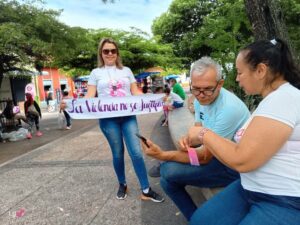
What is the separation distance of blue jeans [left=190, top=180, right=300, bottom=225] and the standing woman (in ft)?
6.02

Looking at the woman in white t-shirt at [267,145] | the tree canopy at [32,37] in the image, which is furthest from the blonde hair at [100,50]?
the tree canopy at [32,37]

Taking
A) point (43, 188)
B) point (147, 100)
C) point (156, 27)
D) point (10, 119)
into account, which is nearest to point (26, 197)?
point (43, 188)

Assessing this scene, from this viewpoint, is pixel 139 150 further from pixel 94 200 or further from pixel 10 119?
pixel 10 119

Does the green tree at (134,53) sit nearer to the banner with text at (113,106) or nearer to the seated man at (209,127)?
the banner with text at (113,106)

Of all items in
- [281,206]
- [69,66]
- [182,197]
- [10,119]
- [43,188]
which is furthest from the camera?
[69,66]

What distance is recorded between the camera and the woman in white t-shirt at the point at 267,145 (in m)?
1.72

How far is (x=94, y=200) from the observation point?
4.14 metres

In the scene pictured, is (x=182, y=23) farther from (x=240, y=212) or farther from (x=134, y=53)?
(x=240, y=212)

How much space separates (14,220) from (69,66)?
22036 millimetres

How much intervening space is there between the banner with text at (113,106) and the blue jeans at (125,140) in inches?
3.8

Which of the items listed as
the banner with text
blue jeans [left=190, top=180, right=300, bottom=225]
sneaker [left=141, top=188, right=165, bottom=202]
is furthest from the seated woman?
the banner with text

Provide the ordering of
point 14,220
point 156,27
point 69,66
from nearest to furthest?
point 14,220 → point 69,66 → point 156,27

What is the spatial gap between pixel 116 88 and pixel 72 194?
1.42 meters

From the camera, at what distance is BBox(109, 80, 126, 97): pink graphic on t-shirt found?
13.5ft
